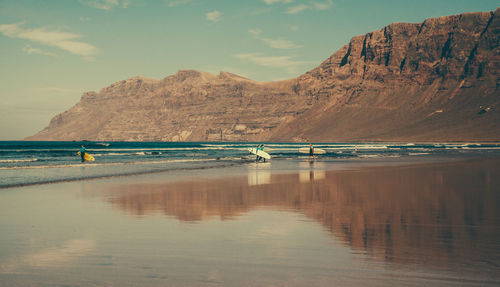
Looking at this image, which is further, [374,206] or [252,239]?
[374,206]

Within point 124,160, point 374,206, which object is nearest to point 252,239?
point 374,206

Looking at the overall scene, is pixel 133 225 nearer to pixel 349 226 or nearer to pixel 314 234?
pixel 314 234

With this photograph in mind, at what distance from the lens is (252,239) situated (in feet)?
36.4

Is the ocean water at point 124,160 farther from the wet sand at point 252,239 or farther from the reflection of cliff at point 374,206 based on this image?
the wet sand at point 252,239

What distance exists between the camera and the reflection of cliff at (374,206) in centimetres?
1041

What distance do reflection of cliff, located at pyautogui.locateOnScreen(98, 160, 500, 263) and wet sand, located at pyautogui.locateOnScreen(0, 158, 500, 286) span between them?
0.04m

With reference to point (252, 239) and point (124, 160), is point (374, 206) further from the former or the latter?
point (124, 160)

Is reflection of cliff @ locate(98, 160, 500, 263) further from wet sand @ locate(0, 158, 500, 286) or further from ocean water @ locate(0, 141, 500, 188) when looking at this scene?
ocean water @ locate(0, 141, 500, 188)

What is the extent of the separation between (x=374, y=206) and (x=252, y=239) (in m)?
6.62

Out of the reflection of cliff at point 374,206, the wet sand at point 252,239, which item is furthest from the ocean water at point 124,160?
the wet sand at point 252,239

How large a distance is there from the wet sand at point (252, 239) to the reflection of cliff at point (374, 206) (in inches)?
1.5

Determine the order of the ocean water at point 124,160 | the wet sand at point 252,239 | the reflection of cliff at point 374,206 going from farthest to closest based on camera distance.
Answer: the ocean water at point 124,160 → the reflection of cliff at point 374,206 → the wet sand at point 252,239

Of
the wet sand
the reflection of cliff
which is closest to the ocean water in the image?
the reflection of cliff

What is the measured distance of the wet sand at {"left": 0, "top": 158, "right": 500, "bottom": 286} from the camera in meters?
8.09
